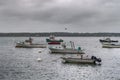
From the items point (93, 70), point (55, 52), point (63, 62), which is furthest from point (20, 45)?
point (93, 70)

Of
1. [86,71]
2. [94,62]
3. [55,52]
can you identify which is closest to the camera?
[86,71]

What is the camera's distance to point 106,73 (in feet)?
190

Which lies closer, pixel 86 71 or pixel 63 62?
pixel 86 71

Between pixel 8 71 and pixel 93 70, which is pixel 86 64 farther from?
pixel 8 71

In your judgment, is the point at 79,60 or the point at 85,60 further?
the point at 79,60

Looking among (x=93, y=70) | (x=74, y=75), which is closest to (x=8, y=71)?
(x=74, y=75)

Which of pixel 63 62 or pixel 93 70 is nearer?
pixel 93 70

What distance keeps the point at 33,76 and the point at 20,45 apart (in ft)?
282

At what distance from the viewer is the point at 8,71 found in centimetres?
5800

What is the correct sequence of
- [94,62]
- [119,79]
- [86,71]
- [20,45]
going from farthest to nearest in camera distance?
[20,45], [94,62], [86,71], [119,79]

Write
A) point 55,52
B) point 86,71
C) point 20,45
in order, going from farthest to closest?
point 20,45
point 55,52
point 86,71

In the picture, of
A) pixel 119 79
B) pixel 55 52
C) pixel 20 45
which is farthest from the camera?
pixel 20 45

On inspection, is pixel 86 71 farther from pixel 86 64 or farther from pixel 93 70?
pixel 86 64

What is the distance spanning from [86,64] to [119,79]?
19174 mm
